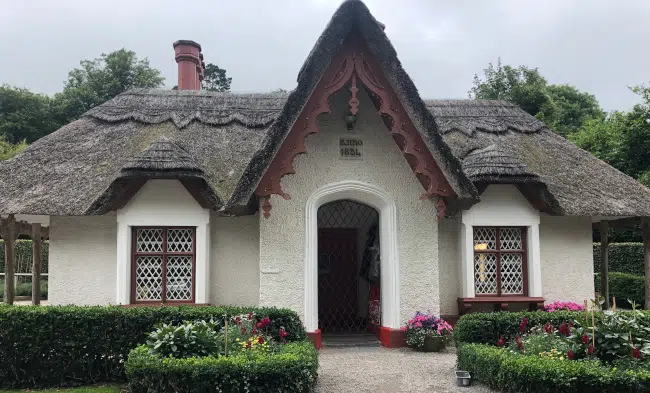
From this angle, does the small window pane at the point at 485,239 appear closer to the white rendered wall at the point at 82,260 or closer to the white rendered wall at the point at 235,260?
the white rendered wall at the point at 235,260

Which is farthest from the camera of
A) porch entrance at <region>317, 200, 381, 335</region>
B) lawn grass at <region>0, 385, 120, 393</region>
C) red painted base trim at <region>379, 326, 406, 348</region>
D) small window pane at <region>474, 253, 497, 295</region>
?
porch entrance at <region>317, 200, 381, 335</region>

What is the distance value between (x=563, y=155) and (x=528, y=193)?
2.84 m

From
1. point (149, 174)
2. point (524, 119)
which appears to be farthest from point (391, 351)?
point (524, 119)

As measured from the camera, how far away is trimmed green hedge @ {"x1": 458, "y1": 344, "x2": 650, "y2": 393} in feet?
20.3

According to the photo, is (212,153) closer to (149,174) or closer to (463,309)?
(149,174)

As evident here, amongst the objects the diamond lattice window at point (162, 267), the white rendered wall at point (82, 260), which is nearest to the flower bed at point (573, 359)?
the diamond lattice window at point (162, 267)

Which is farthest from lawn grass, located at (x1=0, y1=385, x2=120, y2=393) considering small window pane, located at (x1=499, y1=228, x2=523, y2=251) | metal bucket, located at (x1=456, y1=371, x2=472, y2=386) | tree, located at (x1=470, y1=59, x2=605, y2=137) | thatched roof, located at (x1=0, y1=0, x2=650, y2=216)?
tree, located at (x1=470, y1=59, x2=605, y2=137)

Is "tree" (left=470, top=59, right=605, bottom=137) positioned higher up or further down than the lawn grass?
higher up

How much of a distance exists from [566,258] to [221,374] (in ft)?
30.0

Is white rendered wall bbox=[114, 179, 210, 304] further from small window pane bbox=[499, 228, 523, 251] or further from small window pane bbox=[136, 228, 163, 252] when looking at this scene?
small window pane bbox=[499, 228, 523, 251]

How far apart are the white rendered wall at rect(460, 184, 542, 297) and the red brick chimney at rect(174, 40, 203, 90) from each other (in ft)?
33.8

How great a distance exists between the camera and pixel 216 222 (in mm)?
11547

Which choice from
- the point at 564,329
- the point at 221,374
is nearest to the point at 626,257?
the point at 564,329

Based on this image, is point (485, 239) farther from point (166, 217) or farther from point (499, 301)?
point (166, 217)
